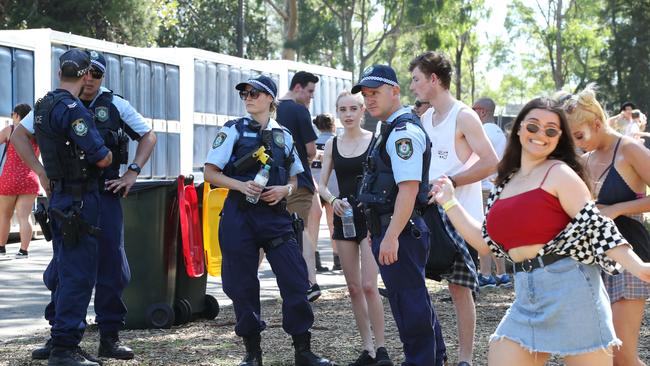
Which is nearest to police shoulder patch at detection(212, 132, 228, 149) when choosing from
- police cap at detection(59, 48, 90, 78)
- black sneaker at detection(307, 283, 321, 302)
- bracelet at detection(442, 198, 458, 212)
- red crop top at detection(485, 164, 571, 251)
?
police cap at detection(59, 48, 90, 78)

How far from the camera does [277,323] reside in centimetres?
951

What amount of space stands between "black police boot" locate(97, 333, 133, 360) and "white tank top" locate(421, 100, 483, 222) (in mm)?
2253

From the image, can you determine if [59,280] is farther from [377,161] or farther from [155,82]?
[155,82]

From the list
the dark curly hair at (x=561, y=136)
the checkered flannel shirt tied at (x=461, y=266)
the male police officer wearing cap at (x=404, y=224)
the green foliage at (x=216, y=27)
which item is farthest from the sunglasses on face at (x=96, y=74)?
the green foliage at (x=216, y=27)

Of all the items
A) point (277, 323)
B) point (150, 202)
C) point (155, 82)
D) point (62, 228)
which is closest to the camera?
point (62, 228)

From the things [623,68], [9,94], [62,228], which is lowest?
[62,228]

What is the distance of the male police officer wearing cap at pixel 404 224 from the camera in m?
6.19

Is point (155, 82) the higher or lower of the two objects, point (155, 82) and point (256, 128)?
the higher

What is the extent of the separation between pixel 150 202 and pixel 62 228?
1944mm

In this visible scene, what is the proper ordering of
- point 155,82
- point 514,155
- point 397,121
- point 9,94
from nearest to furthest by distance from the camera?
point 514,155 → point 397,121 → point 9,94 → point 155,82

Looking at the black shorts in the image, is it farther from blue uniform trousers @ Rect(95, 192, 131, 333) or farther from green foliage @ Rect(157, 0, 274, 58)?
green foliage @ Rect(157, 0, 274, 58)

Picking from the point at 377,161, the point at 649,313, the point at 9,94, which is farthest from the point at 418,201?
the point at 9,94

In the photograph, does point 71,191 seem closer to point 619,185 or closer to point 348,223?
point 348,223

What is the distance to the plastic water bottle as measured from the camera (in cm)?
705
